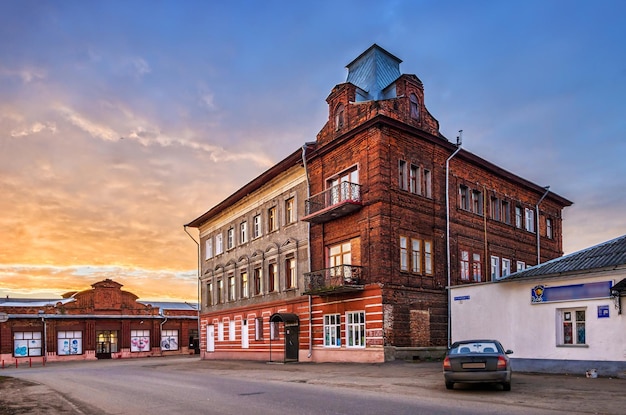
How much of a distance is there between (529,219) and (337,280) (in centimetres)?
1662

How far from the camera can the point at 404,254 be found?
26656 mm

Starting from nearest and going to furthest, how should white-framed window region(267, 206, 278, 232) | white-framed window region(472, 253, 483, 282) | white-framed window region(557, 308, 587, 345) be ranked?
white-framed window region(557, 308, 587, 345) → white-framed window region(472, 253, 483, 282) → white-framed window region(267, 206, 278, 232)

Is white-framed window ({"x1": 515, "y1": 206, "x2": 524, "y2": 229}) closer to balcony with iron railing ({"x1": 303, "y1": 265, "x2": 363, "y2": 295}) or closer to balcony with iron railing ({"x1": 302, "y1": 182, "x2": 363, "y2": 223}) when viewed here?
balcony with iron railing ({"x1": 302, "y1": 182, "x2": 363, "y2": 223})

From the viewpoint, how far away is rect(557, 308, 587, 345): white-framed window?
19.5 metres

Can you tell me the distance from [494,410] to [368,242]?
50.0 feet

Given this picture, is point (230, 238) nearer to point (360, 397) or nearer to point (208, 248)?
point (208, 248)

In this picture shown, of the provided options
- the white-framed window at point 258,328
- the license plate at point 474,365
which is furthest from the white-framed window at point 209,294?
the license plate at point 474,365

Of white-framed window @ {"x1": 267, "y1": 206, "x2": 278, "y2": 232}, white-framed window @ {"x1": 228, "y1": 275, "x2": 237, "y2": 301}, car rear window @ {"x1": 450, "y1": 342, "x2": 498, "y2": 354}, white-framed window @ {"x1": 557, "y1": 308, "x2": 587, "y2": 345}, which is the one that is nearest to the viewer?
car rear window @ {"x1": 450, "y1": 342, "x2": 498, "y2": 354}

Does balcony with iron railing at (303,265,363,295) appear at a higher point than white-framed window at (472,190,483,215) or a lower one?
lower

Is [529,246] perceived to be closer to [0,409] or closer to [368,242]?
[368,242]

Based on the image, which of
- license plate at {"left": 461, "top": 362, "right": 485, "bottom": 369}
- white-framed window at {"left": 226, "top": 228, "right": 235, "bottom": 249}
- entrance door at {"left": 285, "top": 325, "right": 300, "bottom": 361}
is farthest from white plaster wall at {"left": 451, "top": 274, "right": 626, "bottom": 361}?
white-framed window at {"left": 226, "top": 228, "right": 235, "bottom": 249}

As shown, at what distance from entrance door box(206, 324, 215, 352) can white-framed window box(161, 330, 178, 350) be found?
62.8 ft

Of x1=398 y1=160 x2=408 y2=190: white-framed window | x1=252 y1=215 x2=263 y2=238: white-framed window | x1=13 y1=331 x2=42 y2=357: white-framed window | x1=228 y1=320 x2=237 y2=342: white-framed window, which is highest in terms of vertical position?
x1=398 y1=160 x2=408 y2=190: white-framed window

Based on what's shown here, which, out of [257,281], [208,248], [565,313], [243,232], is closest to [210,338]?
[208,248]
